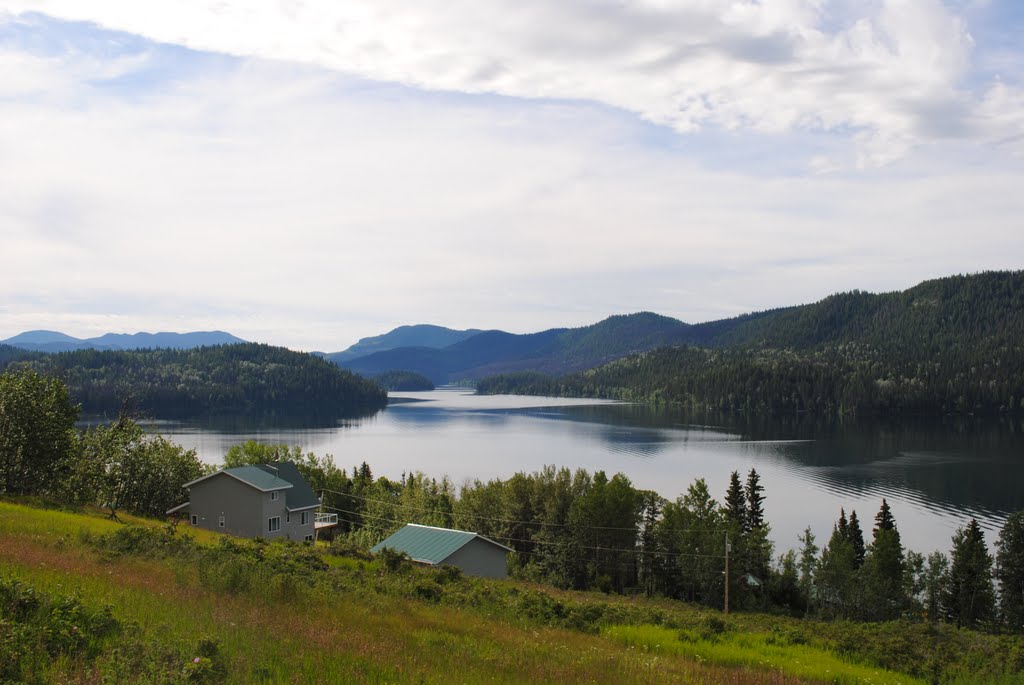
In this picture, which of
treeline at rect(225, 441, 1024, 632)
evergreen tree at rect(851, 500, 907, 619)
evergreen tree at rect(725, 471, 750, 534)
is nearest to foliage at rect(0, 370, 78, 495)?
treeline at rect(225, 441, 1024, 632)

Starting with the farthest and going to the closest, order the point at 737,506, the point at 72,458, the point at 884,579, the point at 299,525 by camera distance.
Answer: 1. the point at 737,506
2. the point at 299,525
3. the point at 72,458
4. the point at 884,579

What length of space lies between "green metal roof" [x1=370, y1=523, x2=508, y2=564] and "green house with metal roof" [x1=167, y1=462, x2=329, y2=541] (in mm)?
12124

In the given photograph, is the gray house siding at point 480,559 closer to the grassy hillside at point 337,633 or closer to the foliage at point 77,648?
the grassy hillside at point 337,633

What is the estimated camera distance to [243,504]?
46.7 meters

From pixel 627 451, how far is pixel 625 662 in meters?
96.7

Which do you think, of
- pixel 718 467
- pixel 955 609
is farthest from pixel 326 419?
pixel 955 609

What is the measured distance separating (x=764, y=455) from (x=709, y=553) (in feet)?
194

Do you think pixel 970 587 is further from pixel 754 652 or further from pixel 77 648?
pixel 77 648

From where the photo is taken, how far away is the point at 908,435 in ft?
415

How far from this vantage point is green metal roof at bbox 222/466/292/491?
46.7m

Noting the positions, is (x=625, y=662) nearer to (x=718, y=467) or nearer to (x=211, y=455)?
(x=718, y=467)

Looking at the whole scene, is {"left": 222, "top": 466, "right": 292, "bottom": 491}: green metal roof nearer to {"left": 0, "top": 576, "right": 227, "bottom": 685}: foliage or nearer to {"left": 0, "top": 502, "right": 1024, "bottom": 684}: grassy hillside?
{"left": 0, "top": 502, "right": 1024, "bottom": 684}: grassy hillside

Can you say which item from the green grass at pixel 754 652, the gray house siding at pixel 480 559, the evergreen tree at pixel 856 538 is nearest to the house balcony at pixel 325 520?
the gray house siding at pixel 480 559

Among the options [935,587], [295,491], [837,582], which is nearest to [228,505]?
[295,491]
